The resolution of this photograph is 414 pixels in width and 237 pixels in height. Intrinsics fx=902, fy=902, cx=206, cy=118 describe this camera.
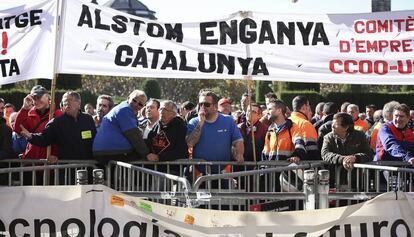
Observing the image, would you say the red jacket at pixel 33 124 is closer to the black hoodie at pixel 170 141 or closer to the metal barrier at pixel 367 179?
the black hoodie at pixel 170 141

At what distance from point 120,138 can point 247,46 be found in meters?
1.78

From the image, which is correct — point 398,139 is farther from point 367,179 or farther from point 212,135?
point 212,135

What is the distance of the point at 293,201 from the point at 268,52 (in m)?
2.77

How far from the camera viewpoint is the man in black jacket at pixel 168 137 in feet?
33.5

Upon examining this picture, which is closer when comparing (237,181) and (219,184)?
(219,184)

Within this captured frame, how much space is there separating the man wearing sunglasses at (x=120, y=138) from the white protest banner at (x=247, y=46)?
1.84ft

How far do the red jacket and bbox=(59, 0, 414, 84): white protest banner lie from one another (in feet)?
4.27

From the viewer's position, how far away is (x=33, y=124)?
36.4ft

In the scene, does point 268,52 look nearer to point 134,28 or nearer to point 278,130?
point 278,130

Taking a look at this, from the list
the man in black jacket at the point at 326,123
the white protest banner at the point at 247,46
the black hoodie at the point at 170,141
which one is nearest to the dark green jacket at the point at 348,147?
the white protest banner at the point at 247,46

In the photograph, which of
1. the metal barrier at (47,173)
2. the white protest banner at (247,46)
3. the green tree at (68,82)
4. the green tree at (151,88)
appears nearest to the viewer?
the metal barrier at (47,173)

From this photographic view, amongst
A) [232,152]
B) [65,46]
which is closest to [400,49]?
[232,152]

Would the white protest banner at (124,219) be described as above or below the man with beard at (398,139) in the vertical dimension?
below

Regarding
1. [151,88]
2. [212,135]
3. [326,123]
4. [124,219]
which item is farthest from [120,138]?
[151,88]
